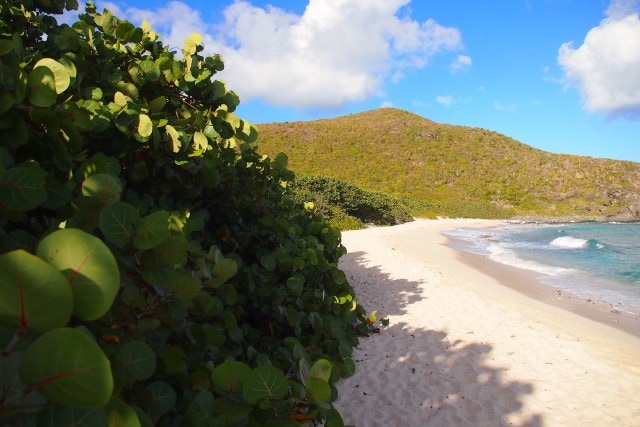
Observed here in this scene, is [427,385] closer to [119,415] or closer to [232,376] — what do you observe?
[232,376]

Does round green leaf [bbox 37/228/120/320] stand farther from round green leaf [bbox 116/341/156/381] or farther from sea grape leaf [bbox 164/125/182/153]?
sea grape leaf [bbox 164/125/182/153]

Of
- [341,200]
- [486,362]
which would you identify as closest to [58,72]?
[486,362]

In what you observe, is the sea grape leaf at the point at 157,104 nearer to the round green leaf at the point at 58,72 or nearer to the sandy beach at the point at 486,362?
the round green leaf at the point at 58,72

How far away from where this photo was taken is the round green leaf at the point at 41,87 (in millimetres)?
1071

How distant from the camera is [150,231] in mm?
878

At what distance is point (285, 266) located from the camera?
9.09ft

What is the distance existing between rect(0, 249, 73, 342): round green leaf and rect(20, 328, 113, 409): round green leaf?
0.04m

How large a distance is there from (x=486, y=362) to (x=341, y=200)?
19805mm

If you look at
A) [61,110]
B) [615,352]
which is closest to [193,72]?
[61,110]

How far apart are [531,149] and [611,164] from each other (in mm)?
11102

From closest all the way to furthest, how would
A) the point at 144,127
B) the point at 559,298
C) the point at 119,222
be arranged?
1. the point at 119,222
2. the point at 144,127
3. the point at 559,298

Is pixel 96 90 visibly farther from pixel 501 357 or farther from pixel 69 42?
pixel 501 357

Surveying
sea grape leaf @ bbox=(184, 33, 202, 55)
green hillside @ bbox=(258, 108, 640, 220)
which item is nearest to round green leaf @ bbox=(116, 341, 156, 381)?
sea grape leaf @ bbox=(184, 33, 202, 55)

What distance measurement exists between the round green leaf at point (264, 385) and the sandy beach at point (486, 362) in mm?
2903
